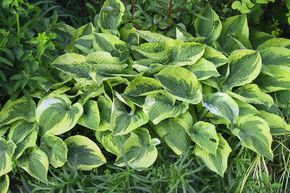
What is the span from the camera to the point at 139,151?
272 centimetres

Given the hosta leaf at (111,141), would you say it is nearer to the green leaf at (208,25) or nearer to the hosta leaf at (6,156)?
the hosta leaf at (6,156)

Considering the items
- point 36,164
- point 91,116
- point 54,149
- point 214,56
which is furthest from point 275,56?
point 36,164

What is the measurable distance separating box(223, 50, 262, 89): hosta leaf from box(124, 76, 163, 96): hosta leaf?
367 millimetres

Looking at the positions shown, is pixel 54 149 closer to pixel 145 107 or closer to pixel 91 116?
pixel 91 116

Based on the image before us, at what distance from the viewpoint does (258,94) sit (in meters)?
2.85

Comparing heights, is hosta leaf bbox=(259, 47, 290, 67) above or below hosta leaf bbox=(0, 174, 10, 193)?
above

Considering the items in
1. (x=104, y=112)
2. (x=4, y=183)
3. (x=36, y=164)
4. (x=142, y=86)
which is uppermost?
(x=142, y=86)

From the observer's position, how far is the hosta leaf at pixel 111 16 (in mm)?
3066

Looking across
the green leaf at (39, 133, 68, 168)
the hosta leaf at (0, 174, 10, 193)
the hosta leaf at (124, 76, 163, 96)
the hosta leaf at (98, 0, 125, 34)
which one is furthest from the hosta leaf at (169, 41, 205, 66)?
the hosta leaf at (0, 174, 10, 193)

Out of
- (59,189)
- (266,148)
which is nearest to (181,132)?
(266,148)

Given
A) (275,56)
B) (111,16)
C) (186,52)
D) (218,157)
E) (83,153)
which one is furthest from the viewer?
(111,16)

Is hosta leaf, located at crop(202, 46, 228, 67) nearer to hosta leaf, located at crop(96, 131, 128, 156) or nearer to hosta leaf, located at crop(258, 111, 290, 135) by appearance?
hosta leaf, located at crop(258, 111, 290, 135)

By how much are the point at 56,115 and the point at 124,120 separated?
1.13 ft

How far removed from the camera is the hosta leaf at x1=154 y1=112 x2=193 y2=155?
8.92 ft
